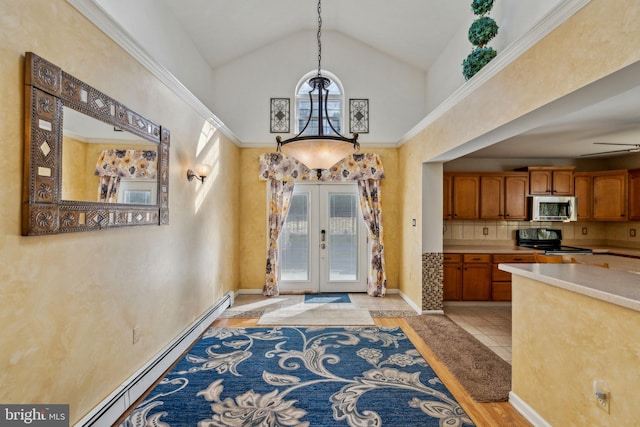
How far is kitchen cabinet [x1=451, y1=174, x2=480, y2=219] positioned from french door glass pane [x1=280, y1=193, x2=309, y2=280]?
263 cm

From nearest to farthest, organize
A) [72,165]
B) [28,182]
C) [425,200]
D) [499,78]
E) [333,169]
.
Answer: [28,182]
[72,165]
[499,78]
[425,200]
[333,169]

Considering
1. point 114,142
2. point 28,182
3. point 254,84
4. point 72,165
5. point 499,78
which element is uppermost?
point 254,84

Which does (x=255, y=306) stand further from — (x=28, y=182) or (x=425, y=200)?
(x=28, y=182)

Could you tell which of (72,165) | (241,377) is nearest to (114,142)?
(72,165)

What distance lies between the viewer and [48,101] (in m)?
1.56

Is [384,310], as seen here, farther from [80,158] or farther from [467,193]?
[80,158]

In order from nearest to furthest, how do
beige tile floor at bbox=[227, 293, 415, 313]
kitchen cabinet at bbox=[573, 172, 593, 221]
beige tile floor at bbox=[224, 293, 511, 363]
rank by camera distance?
beige tile floor at bbox=[224, 293, 511, 363] < beige tile floor at bbox=[227, 293, 415, 313] < kitchen cabinet at bbox=[573, 172, 593, 221]

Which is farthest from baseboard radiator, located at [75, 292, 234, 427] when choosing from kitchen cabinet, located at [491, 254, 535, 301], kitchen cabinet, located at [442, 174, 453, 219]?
kitchen cabinet, located at [491, 254, 535, 301]

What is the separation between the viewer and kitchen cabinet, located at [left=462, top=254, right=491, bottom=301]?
4742mm

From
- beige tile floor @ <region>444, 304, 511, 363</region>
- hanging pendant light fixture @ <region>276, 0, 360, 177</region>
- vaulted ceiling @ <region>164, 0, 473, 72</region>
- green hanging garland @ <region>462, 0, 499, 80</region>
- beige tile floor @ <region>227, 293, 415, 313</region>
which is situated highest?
vaulted ceiling @ <region>164, 0, 473, 72</region>

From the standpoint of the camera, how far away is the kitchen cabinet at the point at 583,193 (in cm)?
521

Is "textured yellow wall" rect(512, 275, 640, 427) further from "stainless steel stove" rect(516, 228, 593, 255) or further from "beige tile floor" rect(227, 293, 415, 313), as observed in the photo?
"stainless steel stove" rect(516, 228, 593, 255)

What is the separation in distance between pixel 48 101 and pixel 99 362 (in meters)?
1.64

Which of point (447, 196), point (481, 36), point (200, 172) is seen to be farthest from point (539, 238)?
point (200, 172)
